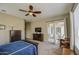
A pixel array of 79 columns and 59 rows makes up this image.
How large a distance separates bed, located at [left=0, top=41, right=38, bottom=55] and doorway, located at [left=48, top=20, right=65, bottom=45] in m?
0.41

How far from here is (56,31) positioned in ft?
7.30

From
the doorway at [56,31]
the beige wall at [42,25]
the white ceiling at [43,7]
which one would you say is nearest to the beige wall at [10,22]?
the white ceiling at [43,7]

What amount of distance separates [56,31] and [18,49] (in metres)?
0.86

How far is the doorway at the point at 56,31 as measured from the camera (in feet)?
6.96

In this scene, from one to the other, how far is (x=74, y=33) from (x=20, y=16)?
3.79ft

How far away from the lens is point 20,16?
7.16 ft

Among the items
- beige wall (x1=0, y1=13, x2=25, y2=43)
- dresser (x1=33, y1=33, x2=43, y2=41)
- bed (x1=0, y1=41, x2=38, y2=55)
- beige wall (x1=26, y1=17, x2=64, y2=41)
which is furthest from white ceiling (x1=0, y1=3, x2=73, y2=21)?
bed (x1=0, y1=41, x2=38, y2=55)

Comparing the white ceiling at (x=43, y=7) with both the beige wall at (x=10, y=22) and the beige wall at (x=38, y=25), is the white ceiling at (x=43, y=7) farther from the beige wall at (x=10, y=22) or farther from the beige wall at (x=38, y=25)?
the beige wall at (x=38, y=25)

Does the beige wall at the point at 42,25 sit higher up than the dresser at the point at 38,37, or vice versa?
the beige wall at the point at 42,25

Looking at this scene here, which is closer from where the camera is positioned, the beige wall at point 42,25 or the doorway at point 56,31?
the doorway at point 56,31

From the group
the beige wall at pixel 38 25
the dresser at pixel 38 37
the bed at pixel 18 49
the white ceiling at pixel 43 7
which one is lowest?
the bed at pixel 18 49

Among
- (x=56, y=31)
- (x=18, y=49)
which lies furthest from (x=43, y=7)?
(x=18, y=49)

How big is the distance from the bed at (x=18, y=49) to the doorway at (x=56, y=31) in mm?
→ 409

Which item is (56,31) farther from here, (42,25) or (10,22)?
→ (10,22)
